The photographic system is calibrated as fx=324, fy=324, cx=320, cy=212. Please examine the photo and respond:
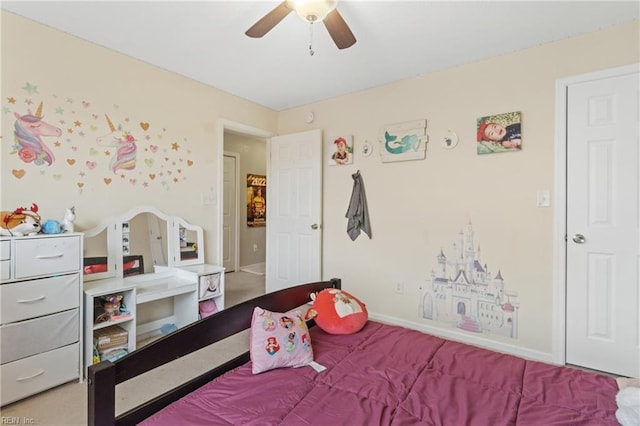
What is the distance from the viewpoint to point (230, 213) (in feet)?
18.8

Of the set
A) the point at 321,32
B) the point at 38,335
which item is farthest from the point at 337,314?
the point at 321,32

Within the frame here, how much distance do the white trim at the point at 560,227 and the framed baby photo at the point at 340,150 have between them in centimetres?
186

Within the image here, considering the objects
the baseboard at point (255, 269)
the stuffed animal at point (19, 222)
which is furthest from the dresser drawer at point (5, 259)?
the baseboard at point (255, 269)

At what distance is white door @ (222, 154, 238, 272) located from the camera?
5656 millimetres

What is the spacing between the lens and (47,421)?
179 cm

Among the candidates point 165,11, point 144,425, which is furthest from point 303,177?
point 144,425

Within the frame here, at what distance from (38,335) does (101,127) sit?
1568mm

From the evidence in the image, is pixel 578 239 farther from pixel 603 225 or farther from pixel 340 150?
pixel 340 150

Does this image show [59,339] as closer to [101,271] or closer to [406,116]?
[101,271]

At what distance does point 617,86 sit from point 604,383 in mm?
2091

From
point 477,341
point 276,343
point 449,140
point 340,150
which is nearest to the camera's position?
point 276,343

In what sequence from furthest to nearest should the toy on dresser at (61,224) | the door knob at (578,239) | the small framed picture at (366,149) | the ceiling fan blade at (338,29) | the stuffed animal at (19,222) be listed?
the small framed picture at (366,149) < the door knob at (578,239) < the toy on dresser at (61,224) < the stuffed animal at (19,222) < the ceiling fan blade at (338,29)

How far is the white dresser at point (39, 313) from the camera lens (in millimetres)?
1892

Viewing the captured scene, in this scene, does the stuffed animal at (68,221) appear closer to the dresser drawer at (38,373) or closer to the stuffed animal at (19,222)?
the stuffed animal at (19,222)
